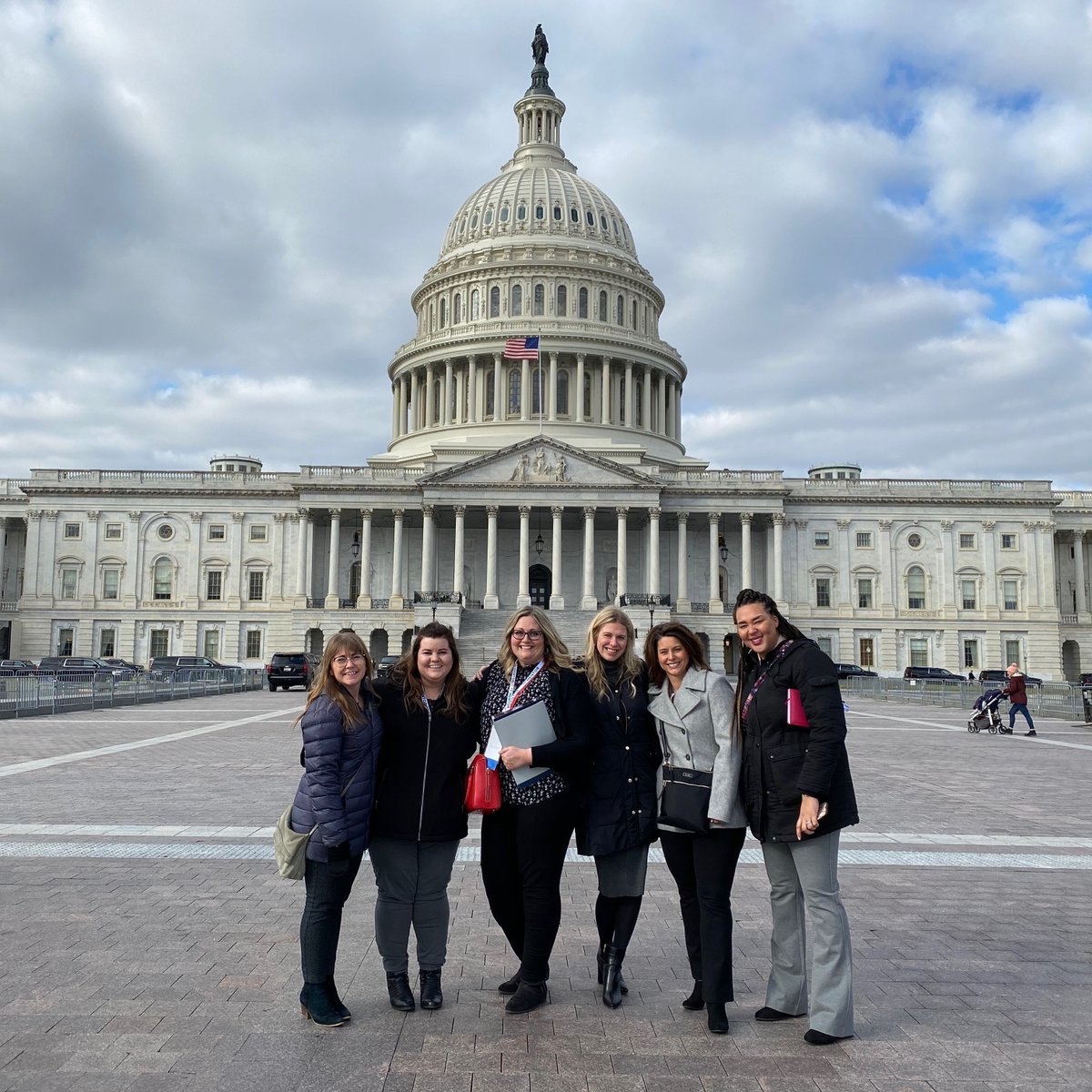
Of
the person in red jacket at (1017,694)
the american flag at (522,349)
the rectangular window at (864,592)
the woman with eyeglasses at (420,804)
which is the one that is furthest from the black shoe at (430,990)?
the rectangular window at (864,592)

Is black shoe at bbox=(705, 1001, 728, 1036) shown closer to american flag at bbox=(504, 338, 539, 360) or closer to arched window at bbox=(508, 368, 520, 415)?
american flag at bbox=(504, 338, 539, 360)

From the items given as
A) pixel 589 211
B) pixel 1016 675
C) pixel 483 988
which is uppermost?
pixel 589 211

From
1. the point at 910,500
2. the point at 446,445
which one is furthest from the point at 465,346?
the point at 910,500

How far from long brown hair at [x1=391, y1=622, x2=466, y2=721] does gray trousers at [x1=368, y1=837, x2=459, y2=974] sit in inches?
33.7

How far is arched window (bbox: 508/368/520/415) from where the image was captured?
274 ft

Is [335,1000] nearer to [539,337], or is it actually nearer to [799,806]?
[799,806]

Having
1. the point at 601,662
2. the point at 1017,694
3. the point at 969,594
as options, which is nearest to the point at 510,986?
the point at 601,662

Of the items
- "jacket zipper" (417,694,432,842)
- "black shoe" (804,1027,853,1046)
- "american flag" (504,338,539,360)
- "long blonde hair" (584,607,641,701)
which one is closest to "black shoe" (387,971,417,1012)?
"jacket zipper" (417,694,432,842)

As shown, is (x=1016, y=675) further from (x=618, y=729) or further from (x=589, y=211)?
(x=589, y=211)

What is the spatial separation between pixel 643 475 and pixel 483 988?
Result: 207 feet

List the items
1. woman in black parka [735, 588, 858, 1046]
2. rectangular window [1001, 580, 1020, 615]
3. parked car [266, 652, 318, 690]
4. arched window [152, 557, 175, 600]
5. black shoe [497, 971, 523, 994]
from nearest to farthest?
woman in black parka [735, 588, 858, 1046] → black shoe [497, 971, 523, 994] → parked car [266, 652, 318, 690] → rectangular window [1001, 580, 1020, 615] → arched window [152, 557, 175, 600]

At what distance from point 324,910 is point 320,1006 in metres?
0.53

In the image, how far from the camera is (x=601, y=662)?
22.4 feet

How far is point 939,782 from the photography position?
16953 millimetres
